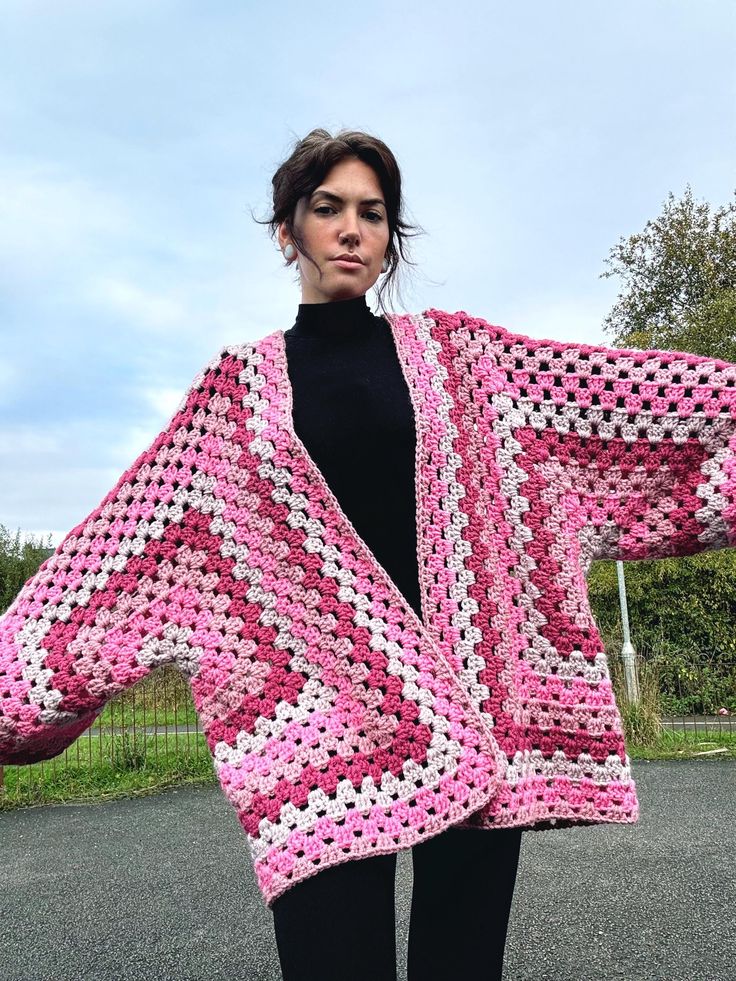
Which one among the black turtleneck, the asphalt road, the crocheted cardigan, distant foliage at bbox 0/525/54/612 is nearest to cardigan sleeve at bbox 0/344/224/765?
the crocheted cardigan

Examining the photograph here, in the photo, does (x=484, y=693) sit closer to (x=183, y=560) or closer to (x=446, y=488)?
(x=446, y=488)

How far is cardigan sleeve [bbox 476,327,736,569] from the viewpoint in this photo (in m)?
1.62

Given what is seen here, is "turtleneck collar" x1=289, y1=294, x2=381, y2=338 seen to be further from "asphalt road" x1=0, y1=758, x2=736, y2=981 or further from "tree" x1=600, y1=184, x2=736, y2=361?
"tree" x1=600, y1=184, x2=736, y2=361

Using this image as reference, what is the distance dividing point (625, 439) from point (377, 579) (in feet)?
1.98

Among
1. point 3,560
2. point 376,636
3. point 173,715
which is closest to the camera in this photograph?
point 376,636

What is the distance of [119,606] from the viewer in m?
1.52

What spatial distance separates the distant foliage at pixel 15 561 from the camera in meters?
14.5

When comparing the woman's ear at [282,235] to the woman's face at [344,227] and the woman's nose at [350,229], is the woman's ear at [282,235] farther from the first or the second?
the woman's nose at [350,229]

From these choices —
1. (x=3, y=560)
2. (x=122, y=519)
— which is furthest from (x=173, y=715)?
(x=3, y=560)

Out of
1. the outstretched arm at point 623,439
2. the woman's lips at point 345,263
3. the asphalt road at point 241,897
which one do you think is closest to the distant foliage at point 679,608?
the asphalt road at point 241,897

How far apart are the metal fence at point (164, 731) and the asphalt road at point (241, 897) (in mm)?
489

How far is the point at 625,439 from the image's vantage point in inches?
65.2

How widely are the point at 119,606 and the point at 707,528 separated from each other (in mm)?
1132

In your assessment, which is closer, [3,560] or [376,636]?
[376,636]
